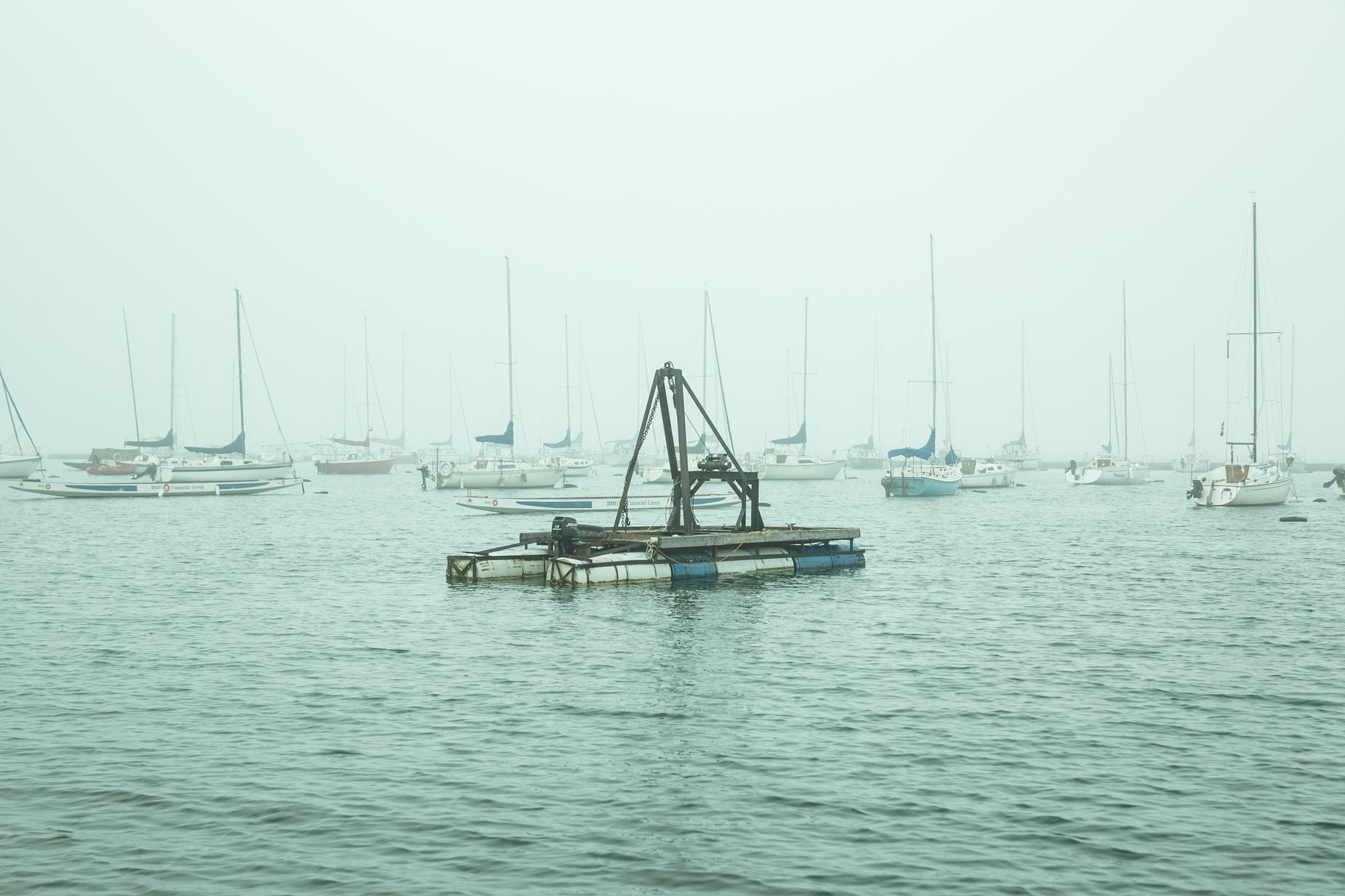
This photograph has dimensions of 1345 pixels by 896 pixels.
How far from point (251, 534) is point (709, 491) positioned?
173 ft

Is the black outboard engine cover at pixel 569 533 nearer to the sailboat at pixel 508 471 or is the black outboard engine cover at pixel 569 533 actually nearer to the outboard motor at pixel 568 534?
the outboard motor at pixel 568 534

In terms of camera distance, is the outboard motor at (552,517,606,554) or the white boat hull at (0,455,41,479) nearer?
the outboard motor at (552,517,606,554)

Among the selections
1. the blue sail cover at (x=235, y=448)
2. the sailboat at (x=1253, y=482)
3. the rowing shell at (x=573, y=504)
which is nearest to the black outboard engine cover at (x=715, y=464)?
the rowing shell at (x=573, y=504)

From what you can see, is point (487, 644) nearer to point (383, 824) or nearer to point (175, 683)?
point (175, 683)

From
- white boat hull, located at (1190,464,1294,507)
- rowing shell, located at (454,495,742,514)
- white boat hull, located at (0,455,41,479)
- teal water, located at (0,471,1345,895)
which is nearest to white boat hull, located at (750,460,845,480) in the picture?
rowing shell, located at (454,495,742,514)

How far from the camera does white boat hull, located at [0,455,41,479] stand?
423 feet

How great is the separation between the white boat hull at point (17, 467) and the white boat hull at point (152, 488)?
39609mm

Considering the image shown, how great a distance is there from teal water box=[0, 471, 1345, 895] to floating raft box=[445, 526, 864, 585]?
3.22 ft

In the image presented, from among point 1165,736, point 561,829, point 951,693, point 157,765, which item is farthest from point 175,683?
point 1165,736

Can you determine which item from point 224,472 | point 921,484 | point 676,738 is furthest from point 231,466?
point 676,738

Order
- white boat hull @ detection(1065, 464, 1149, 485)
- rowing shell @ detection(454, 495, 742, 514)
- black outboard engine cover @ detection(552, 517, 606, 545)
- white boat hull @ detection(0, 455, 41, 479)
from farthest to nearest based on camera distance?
1. white boat hull @ detection(0, 455, 41, 479)
2. white boat hull @ detection(1065, 464, 1149, 485)
3. rowing shell @ detection(454, 495, 742, 514)
4. black outboard engine cover @ detection(552, 517, 606, 545)

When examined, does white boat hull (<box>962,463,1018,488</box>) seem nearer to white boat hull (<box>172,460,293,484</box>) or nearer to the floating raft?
white boat hull (<box>172,460,293,484</box>)

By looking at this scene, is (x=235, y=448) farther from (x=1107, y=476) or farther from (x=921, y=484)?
(x=1107, y=476)

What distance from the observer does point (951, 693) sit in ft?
61.4
